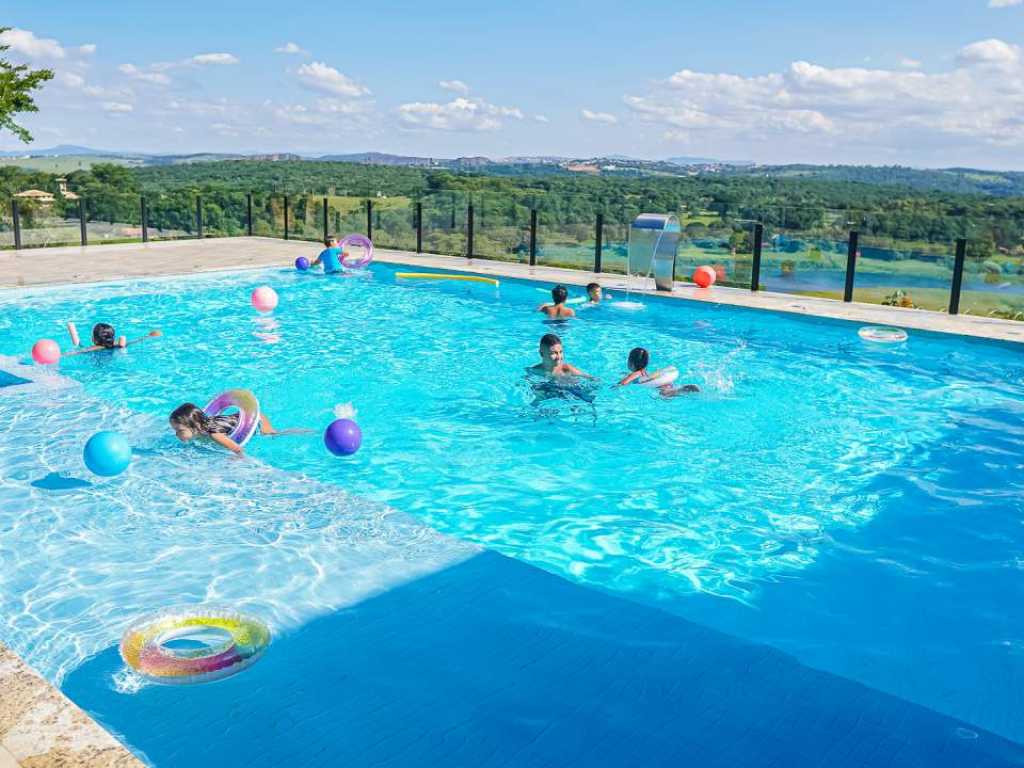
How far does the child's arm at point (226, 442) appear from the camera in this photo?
734 centimetres

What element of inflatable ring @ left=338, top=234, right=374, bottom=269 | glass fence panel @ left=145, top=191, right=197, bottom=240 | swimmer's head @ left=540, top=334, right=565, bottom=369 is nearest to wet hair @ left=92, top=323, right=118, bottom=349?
swimmer's head @ left=540, top=334, right=565, bottom=369

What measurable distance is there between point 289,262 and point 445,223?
142 inches

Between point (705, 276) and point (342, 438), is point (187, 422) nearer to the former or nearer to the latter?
point (342, 438)

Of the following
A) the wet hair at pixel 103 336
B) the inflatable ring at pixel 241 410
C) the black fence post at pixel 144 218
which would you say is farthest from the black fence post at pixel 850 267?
the black fence post at pixel 144 218

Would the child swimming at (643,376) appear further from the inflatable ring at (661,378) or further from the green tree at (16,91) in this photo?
the green tree at (16,91)

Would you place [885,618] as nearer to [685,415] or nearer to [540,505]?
[540,505]

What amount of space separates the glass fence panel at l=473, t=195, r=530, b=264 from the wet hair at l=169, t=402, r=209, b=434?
12.9 meters

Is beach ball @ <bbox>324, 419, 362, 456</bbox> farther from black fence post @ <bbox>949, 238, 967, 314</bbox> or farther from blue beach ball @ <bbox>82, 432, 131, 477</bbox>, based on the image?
black fence post @ <bbox>949, 238, 967, 314</bbox>

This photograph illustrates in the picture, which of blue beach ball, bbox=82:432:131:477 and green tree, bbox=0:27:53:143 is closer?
blue beach ball, bbox=82:432:131:477

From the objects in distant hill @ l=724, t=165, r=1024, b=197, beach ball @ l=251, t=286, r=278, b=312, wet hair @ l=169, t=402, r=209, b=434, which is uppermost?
distant hill @ l=724, t=165, r=1024, b=197

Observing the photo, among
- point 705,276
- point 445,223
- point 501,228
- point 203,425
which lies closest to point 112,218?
point 445,223

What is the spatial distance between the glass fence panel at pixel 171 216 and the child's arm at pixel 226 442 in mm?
18691

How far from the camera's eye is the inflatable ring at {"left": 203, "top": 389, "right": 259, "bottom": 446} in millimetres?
7500

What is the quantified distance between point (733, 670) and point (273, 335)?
9913mm
